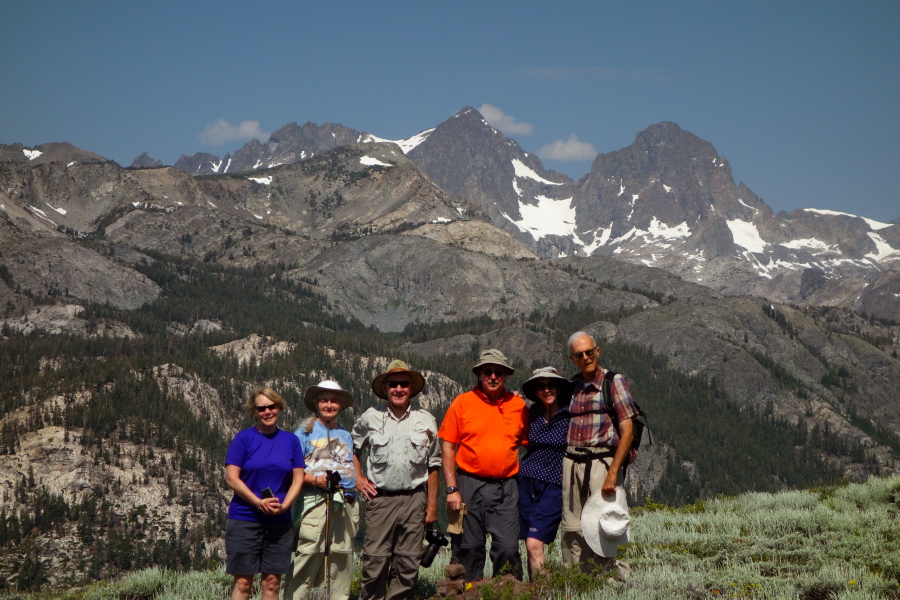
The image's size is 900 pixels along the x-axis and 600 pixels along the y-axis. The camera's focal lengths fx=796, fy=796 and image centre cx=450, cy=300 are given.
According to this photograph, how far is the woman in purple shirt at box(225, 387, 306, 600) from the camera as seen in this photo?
1175 centimetres

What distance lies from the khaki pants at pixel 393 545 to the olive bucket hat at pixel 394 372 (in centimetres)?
168

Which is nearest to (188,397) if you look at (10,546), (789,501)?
(10,546)

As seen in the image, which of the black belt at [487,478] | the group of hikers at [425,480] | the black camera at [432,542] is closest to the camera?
the group of hikers at [425,480]

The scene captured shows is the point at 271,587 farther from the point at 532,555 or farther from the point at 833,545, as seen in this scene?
the point at 833,545

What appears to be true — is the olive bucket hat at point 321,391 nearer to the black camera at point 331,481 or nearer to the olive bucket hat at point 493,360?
the black camera at point 331,481

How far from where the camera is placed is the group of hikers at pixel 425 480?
1183cm

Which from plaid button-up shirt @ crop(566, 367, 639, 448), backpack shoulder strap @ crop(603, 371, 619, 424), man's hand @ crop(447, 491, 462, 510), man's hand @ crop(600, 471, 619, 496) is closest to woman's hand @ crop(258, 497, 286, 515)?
man's hand @ crop(447, 491, 462, 510)

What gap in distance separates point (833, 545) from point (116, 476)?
564 feet

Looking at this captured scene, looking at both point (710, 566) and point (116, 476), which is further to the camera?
point (116, 476)

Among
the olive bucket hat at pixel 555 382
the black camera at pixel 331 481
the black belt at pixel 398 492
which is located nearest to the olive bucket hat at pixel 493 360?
the olive bucket hat at pixel 555 382

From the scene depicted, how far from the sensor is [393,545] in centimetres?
1234

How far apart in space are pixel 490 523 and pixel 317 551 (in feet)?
8.98

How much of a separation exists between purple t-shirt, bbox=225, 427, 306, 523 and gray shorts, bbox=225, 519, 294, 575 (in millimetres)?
120

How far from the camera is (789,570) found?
12.1 meters
